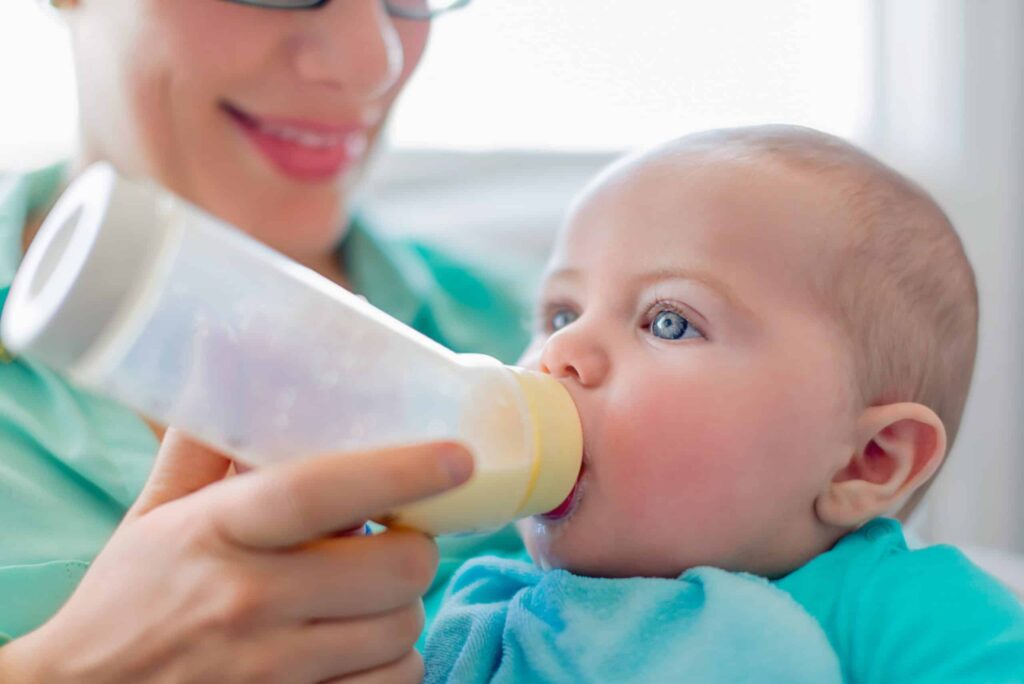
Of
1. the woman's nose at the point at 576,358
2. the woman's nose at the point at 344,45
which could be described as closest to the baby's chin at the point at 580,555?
the woman's nose at the point at 576,358

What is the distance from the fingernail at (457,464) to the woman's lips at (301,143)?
0.76 meters

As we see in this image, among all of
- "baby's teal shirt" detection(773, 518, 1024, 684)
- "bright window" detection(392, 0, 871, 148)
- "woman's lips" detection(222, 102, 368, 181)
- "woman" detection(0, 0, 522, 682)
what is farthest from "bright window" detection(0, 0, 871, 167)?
"baby's teal shirt" detection(773, 518, 1024, 684)

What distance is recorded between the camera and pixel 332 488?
0.64 metres

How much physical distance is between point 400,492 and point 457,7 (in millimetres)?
972

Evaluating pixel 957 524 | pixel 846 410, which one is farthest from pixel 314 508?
pixel 957 524

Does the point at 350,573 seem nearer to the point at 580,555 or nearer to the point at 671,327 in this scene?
the point at 580,555

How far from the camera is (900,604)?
86 centimetres

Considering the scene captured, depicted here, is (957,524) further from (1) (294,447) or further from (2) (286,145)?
(1) (294,447)

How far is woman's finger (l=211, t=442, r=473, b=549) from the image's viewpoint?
641 millimetres

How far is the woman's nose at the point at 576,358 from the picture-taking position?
880 mm

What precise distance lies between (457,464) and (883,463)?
1.52 ft

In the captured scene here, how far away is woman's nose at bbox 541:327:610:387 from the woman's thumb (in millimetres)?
279

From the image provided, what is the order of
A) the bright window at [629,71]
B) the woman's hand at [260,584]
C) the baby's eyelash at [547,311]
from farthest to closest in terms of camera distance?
the bright window at [629,71] < the baby's eyelash at [547,311] < the woman's hand at [260,584]

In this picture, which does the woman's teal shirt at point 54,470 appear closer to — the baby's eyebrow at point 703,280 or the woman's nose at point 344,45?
the woman's nose at point 344,45
